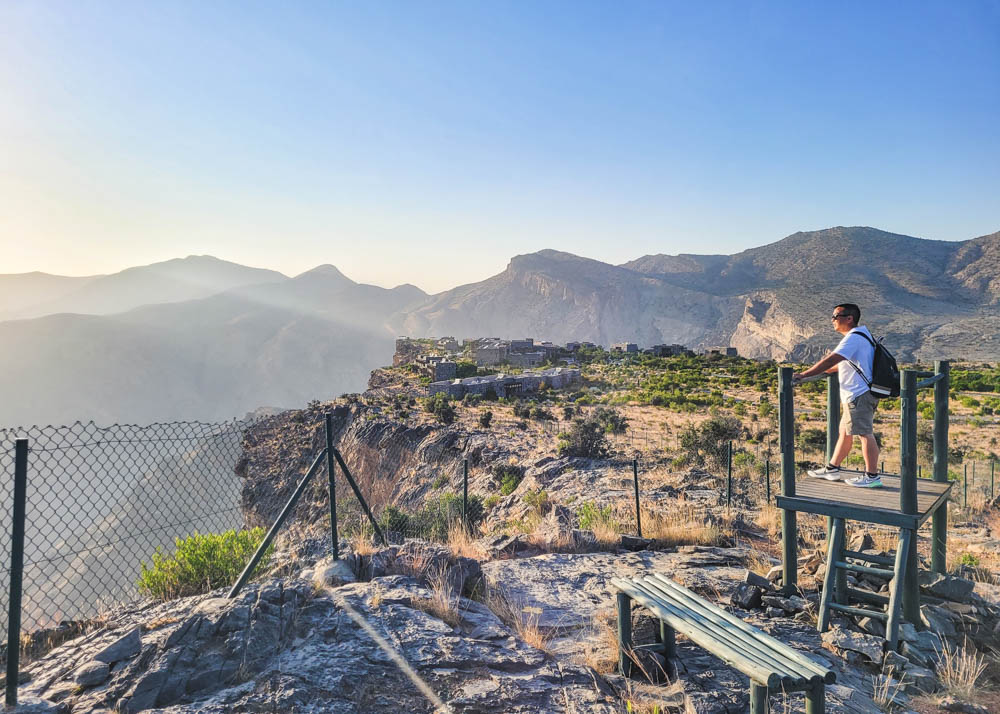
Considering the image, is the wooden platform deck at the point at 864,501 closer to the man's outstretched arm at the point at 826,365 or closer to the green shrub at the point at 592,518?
the man's outstretched arm at the point at 826,365

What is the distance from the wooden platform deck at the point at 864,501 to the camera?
15.1 ft

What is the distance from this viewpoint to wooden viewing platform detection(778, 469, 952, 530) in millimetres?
4590

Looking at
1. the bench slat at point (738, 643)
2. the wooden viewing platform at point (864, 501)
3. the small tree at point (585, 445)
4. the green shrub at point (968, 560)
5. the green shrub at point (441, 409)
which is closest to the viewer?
the bench slat at point (738, 643)

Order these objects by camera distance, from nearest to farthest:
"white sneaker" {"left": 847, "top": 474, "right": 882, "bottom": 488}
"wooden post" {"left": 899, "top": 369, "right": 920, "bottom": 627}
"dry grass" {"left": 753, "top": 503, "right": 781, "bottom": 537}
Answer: "wooden post" {"left": 899, "top": 369, "right": 920, "bottom": 627} → "white sneaker" {"left": 847, "top": 474, "right": 882, "bottom": 488} → "dry grass" {"left": 753, "top": 503, "right": 781, "bottom": 537}

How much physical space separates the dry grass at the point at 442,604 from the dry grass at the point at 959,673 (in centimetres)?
376

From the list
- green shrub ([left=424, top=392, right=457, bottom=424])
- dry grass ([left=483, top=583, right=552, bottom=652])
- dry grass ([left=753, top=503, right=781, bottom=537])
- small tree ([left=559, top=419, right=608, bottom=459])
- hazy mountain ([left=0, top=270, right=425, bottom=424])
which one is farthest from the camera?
hazy mountain ([left=0, top=270, right=425, bottom=424])

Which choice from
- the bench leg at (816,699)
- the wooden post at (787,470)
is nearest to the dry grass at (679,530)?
the wooden post at (787,470)

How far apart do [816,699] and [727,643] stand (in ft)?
1.61

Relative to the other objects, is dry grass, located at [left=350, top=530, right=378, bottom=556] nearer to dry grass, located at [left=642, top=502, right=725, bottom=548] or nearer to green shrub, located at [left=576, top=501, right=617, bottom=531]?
green shrub, located at [left=576, top=501, right=617, bottom=531]

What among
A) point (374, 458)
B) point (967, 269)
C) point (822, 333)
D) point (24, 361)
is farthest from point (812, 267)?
point (24, 361)

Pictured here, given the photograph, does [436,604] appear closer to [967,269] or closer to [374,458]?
[374,458]

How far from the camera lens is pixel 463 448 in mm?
23688

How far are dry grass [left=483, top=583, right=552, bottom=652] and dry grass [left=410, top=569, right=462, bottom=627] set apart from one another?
15.4 inches

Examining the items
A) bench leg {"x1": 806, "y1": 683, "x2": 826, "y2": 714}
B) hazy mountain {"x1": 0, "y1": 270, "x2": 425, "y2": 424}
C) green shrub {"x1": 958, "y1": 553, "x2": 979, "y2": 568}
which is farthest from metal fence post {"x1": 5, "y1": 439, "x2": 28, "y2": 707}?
hazy mountain {"x1": 0, "y1": 270, "x2": 425, "y2": 424}
